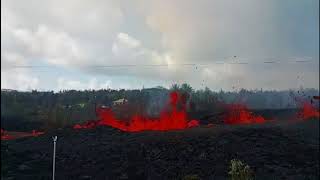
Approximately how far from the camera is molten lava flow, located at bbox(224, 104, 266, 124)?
7098 centimetres

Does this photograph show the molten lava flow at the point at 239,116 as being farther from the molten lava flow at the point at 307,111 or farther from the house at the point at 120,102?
the house at the point at 120,102

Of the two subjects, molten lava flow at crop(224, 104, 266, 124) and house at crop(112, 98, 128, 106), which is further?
molten lava flow at crop(224, 104, 266, 124)

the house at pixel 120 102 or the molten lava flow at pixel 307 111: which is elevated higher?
the house at pixel 120 102

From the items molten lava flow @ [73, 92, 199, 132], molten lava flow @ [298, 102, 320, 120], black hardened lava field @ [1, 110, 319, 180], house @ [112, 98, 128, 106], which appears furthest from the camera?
molten lava flow @ [298, 102, 320, 120]

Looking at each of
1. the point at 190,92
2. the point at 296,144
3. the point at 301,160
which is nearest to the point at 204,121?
the point at 190,92

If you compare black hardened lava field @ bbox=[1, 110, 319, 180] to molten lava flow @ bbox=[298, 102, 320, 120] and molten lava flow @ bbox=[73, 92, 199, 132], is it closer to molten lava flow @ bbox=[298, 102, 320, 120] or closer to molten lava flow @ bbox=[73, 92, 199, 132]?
molten lava flow @ bbox=[73, 92, 199, 132]

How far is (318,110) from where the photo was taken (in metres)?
76.8

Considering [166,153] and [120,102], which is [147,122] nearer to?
[120,102]

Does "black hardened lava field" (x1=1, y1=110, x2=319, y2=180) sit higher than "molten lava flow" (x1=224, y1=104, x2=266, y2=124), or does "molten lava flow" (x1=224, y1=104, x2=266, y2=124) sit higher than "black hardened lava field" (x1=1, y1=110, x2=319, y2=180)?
"molten lava flow" (x1=224, y1=104, x2=266, y2=124)

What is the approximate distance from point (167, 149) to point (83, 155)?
7.54 m

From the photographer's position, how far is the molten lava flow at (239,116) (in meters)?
71.0

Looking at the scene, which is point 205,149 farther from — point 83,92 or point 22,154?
point 83,92

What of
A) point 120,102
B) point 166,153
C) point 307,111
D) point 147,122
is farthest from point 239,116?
point 166,153

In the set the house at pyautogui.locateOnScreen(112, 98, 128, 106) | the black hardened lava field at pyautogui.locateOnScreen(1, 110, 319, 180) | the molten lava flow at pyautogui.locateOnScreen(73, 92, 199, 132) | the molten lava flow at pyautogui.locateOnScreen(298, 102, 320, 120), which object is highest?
the house at pyautogui.locateOnScreen(112, 98, 128, 106)
